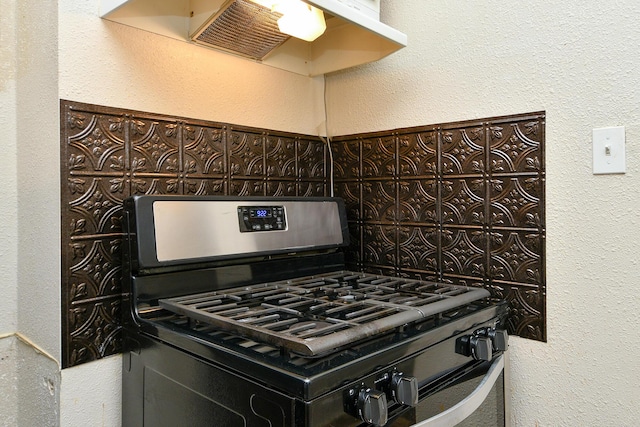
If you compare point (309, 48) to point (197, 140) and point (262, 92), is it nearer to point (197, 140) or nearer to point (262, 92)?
point (262, 92)

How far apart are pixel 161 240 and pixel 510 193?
898mm

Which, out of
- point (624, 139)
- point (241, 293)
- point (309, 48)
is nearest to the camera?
point (624, 139)

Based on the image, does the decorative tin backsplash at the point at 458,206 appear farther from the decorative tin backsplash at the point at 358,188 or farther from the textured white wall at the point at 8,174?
the textured white wall at the point at 8,174

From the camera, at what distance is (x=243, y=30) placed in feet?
3.98

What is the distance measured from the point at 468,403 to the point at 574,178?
0.60 metres

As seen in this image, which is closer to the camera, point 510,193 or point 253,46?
point 510,193

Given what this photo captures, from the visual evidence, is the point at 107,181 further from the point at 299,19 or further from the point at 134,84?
the point at 299,19

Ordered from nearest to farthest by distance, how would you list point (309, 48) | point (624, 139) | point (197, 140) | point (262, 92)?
point (624, 139)
point (197, 140)
point (262, 92)
point (309, 48)

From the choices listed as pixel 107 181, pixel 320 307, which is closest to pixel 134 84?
pixel 107 181

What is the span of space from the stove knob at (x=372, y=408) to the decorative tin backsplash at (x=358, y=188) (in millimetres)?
634

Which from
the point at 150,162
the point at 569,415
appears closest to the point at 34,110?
the point at 150,162

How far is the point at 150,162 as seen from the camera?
114 centimetres

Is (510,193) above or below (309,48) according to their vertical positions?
below

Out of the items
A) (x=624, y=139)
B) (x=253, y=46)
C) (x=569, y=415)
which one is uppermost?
(x=253, y=46)
